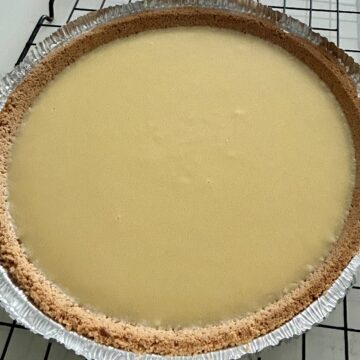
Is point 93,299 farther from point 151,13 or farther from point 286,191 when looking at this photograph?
point 151,13

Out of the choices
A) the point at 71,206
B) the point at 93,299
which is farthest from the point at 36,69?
the point at 93,299

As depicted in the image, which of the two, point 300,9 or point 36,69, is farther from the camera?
point 300,9

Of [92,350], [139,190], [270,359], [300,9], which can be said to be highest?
[300,9]

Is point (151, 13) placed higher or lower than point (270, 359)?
higher

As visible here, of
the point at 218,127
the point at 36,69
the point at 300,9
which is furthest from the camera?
the point at 300,9

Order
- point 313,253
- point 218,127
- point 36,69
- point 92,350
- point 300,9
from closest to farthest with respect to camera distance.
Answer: point 92,350
point 313,253
point 218,127
point 36,69
point 300,9
